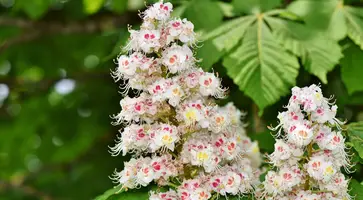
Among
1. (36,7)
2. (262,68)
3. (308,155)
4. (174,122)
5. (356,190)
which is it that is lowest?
(356,190)

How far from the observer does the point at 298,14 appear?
8.78 ft

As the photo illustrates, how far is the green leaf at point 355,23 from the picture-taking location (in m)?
2.50

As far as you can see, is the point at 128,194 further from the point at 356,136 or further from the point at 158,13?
the point at 356,136

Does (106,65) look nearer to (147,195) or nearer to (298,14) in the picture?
(298,14)

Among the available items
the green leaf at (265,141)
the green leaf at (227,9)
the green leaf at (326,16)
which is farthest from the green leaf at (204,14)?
the green leaf at (265,141)

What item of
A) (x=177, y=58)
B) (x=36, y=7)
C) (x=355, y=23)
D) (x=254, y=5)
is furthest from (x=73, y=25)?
(x=177, y=58)

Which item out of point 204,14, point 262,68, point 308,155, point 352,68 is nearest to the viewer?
point 308,155

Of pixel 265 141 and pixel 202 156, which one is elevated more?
pixel 265 141

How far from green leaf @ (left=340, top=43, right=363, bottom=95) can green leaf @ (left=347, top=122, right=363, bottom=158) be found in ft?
1.62

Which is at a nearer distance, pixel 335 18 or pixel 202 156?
pixel 202 156

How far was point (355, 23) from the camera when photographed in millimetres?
2559

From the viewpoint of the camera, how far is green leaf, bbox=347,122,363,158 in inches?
75.3

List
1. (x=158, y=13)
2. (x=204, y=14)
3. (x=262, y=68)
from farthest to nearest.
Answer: (x=204, y=14) → (x=262, y=68) → (x=158, y=13)

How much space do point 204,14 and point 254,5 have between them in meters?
0.20
